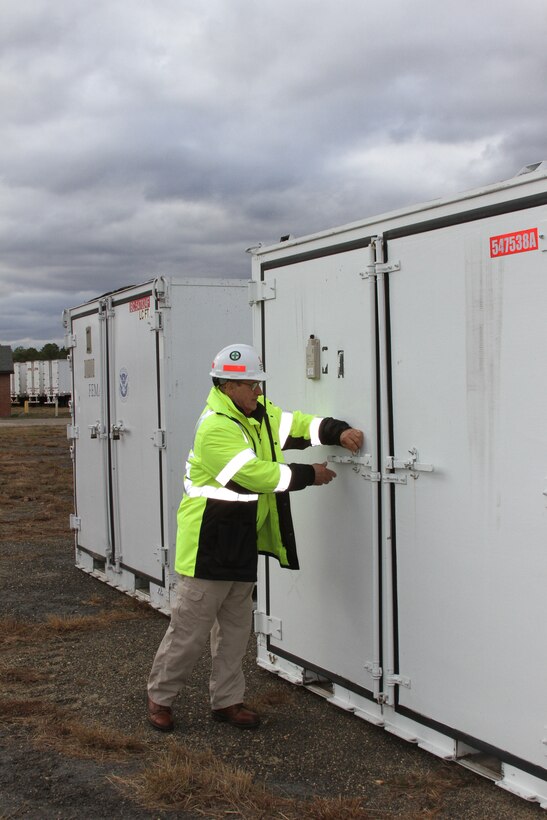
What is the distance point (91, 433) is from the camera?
779cm

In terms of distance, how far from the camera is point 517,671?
3439mm

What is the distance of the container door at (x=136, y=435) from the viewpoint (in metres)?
6.54

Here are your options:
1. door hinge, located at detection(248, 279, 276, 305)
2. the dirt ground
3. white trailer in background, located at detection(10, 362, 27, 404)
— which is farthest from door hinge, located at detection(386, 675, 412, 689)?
white trailer in background, located at detection(10, 362, 27, 404)

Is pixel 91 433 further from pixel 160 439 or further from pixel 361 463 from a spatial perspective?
pixel 361 463

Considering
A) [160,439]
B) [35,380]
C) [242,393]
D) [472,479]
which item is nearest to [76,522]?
[160,439]

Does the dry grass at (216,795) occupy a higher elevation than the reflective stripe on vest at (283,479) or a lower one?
lower

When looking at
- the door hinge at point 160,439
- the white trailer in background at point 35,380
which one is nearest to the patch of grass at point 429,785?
the door hinge at point 160,439

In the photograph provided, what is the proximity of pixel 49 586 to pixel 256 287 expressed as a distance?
4073mm

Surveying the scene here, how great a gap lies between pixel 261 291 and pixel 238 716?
2394 mm

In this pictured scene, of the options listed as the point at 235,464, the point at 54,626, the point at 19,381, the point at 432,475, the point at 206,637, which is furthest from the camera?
the point at 19,381

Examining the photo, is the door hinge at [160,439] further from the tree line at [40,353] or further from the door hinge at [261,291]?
the tree line at [40,353]

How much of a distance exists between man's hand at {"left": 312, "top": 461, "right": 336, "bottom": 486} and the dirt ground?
1299 millimetres

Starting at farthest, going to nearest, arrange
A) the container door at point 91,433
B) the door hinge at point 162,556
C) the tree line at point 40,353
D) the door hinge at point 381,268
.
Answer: the tree line at point 40,353 < the container door at point 91,433 < the door hinge at point 162,556 < the door hinge at point 381,268

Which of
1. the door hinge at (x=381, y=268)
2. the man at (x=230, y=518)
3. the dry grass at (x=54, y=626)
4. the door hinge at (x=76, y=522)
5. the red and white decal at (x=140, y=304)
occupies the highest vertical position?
the red and white decal at (x=140, y=304)
